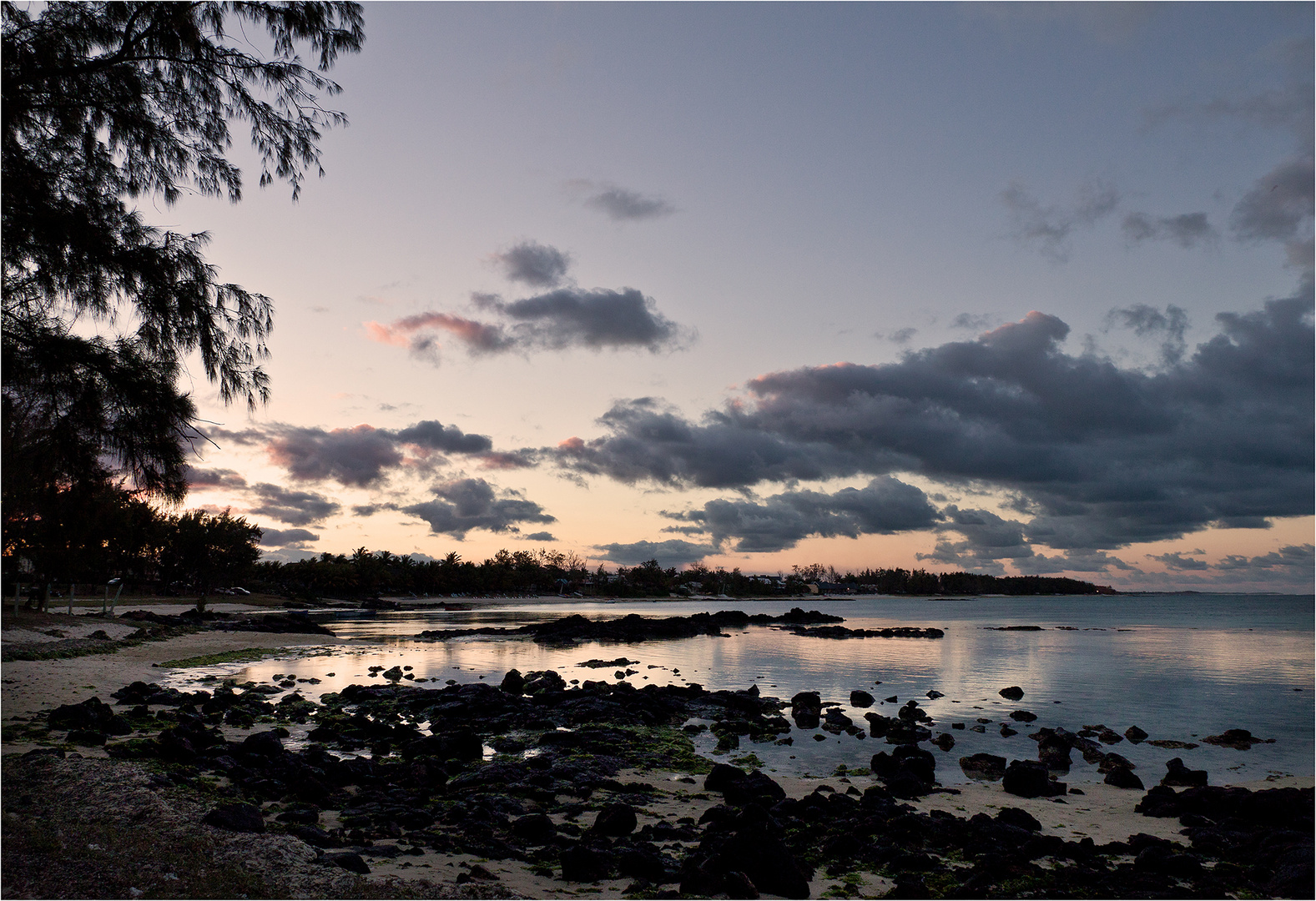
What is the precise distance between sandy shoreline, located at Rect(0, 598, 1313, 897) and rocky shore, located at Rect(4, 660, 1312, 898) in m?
0.08

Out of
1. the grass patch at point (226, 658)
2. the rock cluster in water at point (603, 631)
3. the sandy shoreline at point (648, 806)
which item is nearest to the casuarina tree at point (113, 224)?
the sandy shoreline at point (648, 806)

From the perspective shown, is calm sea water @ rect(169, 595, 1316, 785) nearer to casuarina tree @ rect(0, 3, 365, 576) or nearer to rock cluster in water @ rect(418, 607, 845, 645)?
rock cluster in water @ rect(418, 607, 845, 645)

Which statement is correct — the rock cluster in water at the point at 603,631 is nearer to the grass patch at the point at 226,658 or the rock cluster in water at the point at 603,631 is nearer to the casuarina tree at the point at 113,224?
the grass patch at the point at 226,658

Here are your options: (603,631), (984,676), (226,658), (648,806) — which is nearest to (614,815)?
(648,806)

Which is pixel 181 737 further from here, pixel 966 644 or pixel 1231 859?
pixel 966 644

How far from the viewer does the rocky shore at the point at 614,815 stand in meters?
10.1

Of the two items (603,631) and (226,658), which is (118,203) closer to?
(226,658)

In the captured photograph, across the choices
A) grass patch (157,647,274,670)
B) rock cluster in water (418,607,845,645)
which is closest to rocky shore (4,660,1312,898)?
grass patch (157,647,274,670)

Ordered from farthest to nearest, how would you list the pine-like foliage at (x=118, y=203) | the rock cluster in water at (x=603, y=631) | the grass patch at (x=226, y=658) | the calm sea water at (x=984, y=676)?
the rock cluster in water at (x=603, y=631)
the grass patch at (x=226, y=658)
the calm sea water at (x=984, y=676)
the pine-like foliage at (x=118, y=203)

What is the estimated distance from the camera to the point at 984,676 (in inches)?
1709

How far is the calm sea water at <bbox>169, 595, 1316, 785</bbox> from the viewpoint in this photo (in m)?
22.8

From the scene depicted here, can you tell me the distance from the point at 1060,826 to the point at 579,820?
9337 mm

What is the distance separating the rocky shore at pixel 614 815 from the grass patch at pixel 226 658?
1378cm

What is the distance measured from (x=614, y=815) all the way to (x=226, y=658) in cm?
3422
